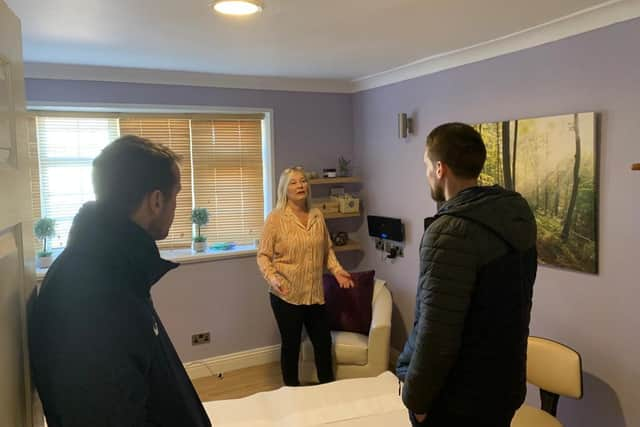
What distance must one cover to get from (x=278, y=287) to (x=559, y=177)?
174 cm

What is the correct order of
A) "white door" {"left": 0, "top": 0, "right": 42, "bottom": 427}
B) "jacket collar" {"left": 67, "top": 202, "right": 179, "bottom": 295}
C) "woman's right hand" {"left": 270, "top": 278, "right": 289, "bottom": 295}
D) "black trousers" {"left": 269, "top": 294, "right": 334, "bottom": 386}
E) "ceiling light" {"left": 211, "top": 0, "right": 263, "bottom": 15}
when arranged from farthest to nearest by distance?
1. "black trousers" {"left": 269, "top": 294, "right": 334, "bottom": 386}
2. "woman's right hand" {"left": 270, "top": 278, "right": 289, "bottom": 295}
3. "ceiling light" {"left": 211, "top": 0, "right": 263, "bottom": 15}
4. "jacket collar" {"left": 67, "top": 202, "right": 179, "bottom": 295}
5. "white door" {"left": 0, "top": 0, "right": 42, "bottom": 427}

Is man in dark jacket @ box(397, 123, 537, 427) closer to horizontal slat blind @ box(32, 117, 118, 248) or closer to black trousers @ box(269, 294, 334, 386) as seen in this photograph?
black trousers @ box(269, 294, 334, 386)

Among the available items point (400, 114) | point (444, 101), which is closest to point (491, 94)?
point (444, 101)

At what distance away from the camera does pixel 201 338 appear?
12.6ft

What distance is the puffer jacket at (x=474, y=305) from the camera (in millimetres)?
1384

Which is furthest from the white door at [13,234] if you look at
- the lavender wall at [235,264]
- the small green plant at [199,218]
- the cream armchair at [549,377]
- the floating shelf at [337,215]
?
the floating shelf at [337,215]

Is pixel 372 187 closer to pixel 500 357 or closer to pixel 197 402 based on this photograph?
pixel 500 357

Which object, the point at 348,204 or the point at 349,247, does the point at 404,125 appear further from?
the point at 349,247

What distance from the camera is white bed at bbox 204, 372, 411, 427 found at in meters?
2.12

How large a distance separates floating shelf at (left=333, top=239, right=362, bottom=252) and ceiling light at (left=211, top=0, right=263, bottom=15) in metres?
2.41

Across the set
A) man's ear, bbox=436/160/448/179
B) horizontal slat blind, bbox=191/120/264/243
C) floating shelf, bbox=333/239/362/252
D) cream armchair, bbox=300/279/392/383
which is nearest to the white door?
man's ear, bbox=436/160/448/179

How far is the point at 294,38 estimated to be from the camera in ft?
8.47

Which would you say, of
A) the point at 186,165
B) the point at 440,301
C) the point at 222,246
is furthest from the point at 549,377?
the point at 186,165

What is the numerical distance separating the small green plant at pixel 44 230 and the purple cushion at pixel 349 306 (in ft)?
6.35
